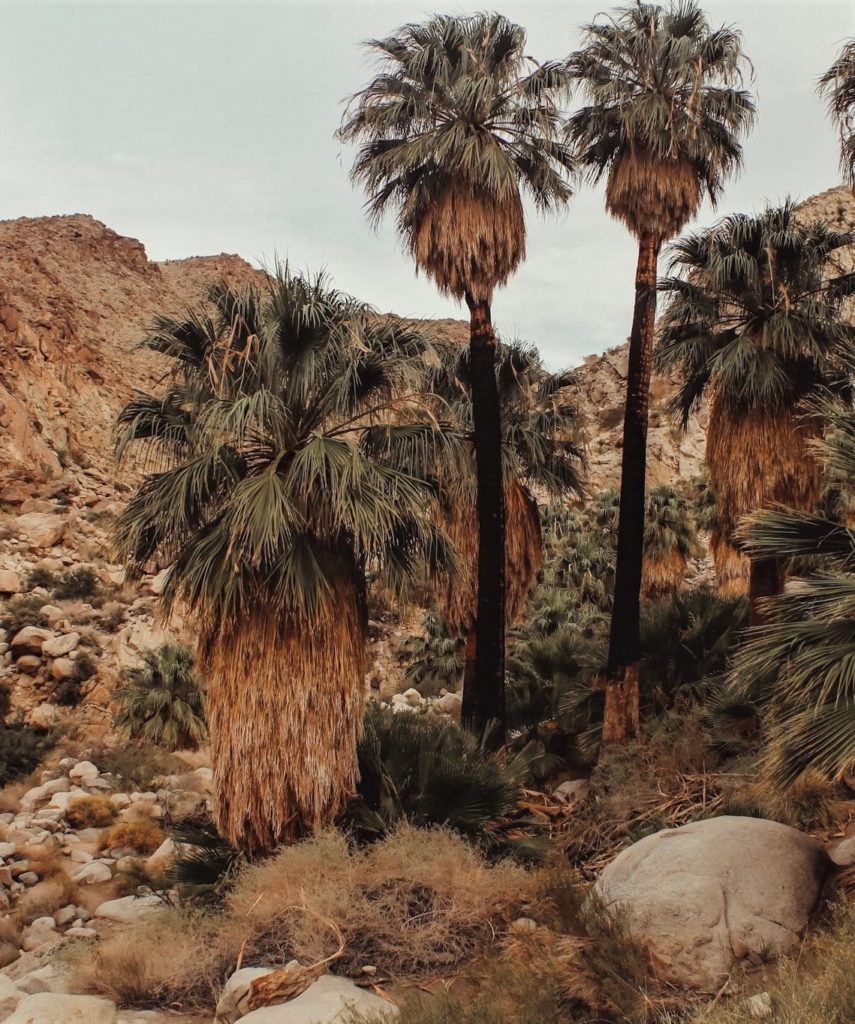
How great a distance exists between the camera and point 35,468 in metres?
36.0

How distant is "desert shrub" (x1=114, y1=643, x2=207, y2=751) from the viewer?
2278 centimetres

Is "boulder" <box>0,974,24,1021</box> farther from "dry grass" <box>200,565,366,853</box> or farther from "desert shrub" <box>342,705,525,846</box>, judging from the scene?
"desert shrub" <box>342,705,525,846</box>

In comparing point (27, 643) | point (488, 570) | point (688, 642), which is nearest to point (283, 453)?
point (488, 570)

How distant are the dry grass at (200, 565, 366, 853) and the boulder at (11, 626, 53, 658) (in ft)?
62.0

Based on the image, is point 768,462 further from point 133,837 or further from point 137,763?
point 137,763

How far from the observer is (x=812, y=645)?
6223 mm

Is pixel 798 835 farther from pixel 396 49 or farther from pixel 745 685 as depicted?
pixel 396 49

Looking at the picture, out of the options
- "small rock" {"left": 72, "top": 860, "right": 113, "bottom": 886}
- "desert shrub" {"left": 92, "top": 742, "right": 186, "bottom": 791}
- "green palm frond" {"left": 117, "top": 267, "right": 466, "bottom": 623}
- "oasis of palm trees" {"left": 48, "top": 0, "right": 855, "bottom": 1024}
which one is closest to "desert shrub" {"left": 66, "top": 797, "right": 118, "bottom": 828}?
"desert shrub" {"left": 92, "top": 742, "right": 186, "bottom": 791}

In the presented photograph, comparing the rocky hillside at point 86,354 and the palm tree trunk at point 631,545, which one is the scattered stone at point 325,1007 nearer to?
the palm tree trunk at point 631,545

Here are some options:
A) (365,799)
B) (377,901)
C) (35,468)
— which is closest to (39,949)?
(365,799)

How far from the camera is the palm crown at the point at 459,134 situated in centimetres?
1362

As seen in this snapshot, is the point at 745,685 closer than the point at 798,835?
Yes

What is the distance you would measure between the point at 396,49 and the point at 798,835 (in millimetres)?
13519

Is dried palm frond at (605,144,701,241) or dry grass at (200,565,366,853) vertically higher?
dried palm frond at (605,144,701,241)
